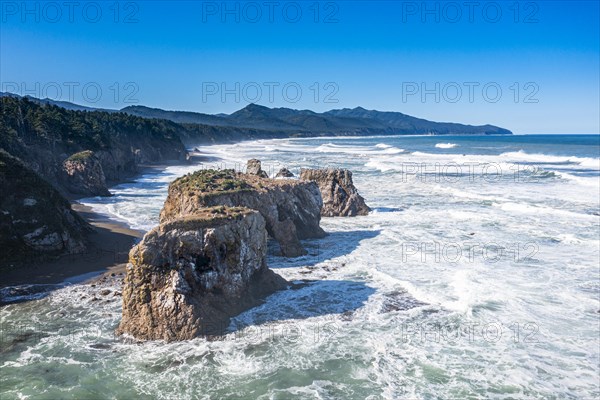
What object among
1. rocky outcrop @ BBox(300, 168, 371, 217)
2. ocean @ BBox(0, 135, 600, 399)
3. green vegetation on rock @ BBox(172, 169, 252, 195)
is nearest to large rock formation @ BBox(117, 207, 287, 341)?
ocean @ BBox(0, 135, 600, 399)

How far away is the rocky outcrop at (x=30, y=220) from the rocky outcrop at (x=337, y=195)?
15.0 metres

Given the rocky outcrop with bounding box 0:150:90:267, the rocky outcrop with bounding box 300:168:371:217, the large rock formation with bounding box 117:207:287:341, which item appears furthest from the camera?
the rocky outcrop with bounding box 300:168:371:217

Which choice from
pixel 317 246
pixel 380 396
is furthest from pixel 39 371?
pixel 317 246

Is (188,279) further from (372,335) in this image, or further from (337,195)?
(337,195)

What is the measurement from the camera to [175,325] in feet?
44.2

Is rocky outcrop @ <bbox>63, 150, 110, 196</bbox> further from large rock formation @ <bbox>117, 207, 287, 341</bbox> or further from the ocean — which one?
large rock formation @ <bbox>117, 207, 287, 341</bbox>

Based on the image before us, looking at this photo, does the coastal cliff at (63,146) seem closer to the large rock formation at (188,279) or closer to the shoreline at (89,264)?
the shoreline at (89,264)

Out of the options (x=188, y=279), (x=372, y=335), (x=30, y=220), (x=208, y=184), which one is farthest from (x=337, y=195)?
(x=188, y=279)

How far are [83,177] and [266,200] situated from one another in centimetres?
2259

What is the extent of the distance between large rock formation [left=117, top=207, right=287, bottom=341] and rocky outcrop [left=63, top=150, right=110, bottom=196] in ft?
86.7

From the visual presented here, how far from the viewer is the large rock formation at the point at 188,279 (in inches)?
533

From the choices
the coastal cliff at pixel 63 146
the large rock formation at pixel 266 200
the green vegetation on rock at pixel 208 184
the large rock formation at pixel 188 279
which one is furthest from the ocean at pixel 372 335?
the coastal cliff at pixel 63 146

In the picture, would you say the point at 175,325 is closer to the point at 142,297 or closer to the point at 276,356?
the point at 142,297

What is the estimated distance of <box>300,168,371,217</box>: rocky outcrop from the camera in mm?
31359
